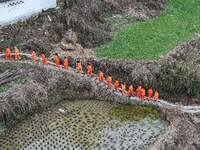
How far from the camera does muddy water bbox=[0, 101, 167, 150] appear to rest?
24.3 m

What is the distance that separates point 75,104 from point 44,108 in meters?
1.60

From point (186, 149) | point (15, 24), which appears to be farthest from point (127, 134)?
point (15, 24)

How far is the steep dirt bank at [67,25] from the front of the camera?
3022 cm

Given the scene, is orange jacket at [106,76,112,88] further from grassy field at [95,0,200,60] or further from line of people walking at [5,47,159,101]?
grassy field at [95,0,200,60]

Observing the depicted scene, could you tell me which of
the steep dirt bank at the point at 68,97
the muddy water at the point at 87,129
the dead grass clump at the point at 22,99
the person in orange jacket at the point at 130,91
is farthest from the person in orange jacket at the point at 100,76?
the dead grass clump at the point at 22,99

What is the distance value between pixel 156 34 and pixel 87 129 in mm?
9187

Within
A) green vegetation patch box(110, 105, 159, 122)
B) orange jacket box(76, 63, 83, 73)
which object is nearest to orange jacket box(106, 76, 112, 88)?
green vegetation patch box(110, 105, 159, 122)

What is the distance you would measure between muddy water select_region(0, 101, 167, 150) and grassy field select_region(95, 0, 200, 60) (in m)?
3.99

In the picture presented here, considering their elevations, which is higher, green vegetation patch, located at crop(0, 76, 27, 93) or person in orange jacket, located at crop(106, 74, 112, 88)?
green vegetation patch, located at crop(0, 76, 27, 93)

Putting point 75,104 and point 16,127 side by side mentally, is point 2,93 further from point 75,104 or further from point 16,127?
point 75,104

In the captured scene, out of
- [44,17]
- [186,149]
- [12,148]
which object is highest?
[44,17]

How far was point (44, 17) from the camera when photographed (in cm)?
3212

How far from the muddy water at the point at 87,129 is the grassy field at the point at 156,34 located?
3.99 meters

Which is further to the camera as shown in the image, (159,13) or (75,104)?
(159,13)
